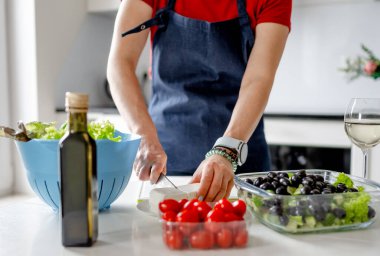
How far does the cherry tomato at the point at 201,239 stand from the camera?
771mm

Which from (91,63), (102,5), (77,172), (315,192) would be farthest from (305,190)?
(91,63)

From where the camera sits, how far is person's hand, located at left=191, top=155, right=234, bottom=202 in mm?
1026

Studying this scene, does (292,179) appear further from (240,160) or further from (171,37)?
(171,37)

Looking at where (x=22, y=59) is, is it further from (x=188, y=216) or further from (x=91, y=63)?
(x=188, y=216)

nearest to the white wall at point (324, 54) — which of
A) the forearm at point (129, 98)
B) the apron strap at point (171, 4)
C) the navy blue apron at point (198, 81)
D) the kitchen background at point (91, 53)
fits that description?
the kitchen background at point (91, 53)

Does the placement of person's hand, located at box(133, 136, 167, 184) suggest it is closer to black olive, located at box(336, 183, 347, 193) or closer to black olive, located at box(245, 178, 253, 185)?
black olive, located at box(245, 178, 253, 185)

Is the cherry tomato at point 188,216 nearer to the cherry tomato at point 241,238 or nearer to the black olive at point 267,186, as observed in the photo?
the cherry tomato at point 241,238

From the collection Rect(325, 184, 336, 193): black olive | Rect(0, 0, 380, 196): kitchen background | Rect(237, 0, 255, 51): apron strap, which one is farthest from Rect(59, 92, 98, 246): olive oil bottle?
Rect(0, 0, 380, 196): kitchen background

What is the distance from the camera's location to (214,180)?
1.04m

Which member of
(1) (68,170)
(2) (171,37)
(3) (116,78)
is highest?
(2) (171,37)

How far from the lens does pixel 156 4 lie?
5.36ft

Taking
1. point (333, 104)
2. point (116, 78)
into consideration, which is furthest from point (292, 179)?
point (333, 104)

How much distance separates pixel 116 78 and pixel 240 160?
0.54m

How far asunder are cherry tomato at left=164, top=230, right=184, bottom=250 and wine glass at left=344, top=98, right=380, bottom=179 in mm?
507
